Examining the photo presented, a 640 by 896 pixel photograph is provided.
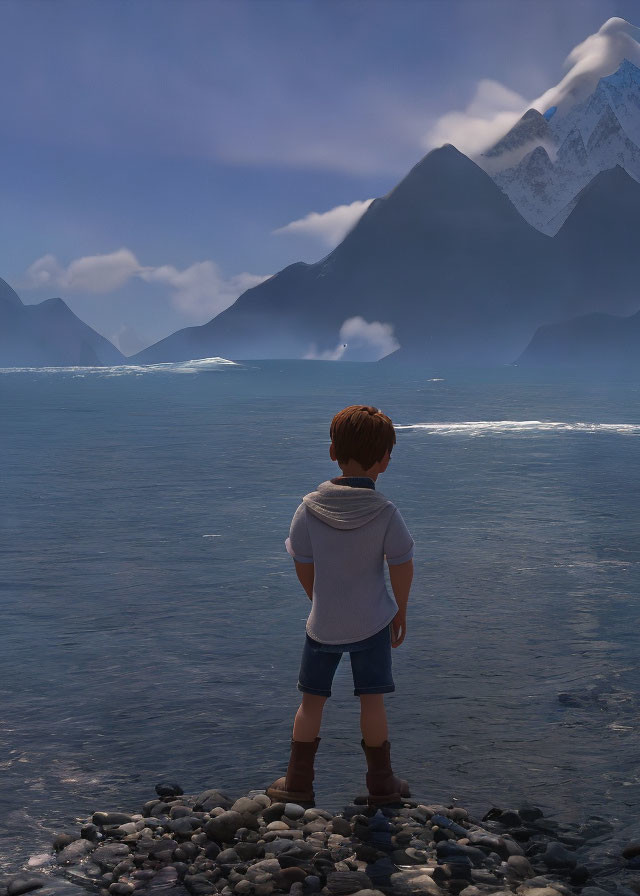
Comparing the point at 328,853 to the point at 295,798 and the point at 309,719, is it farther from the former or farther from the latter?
the point at 309,719

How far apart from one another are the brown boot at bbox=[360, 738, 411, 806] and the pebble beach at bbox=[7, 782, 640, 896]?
0.26 ft

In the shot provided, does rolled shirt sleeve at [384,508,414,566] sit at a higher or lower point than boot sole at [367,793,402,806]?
higher

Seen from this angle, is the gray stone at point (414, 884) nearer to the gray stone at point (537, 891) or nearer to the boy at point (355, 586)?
the gray stone at point (537, 891)

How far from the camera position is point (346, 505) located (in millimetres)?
5613

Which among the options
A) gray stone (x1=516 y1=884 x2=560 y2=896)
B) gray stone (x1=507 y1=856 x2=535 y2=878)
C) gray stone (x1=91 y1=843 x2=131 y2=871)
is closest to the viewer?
gray stone (x1=516 y1=884 x2=560 y2=896)

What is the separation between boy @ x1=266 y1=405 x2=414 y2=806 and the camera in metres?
5.59

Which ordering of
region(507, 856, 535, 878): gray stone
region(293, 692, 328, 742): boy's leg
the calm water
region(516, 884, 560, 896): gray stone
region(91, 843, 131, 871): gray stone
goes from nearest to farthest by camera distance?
region(516, 884, 560, 896): gray stone < region(507, 856, 535, 878): gray stone < region(91, 843, 131, 871): gray stone < region(293, 692, 328, 742): boy's leg < the calm water

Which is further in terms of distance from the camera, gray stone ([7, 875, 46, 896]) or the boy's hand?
the boy's hand

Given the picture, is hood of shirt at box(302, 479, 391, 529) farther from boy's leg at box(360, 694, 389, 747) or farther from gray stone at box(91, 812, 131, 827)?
gray stone at box(91, 812, 131, 827)

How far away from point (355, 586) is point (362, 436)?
0.85 m

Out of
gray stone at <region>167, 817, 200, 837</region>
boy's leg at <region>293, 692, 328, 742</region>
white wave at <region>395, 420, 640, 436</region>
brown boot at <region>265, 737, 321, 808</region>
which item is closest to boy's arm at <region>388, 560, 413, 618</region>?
boy's leg at <region>293, 692, 328, 742</region>

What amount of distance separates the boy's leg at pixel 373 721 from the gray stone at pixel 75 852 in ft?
5.31

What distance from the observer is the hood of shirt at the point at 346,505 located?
5574 millimetres

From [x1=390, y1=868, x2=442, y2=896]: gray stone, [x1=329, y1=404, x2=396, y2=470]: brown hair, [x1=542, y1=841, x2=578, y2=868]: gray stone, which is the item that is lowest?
[x1=542, y1=841, x2=578, y2=868]: gray stone
